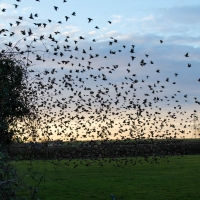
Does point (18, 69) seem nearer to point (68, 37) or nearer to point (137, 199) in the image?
point (68, 37)

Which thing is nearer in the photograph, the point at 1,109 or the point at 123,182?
the point at 1,109

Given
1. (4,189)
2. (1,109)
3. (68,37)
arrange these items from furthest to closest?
1. (68,37)
2. (1,109)
3. (4,189)

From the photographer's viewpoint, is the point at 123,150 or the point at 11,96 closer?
the point at 11,96

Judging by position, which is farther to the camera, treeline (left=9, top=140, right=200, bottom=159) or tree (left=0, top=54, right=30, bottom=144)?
treeline (left=9, top=140, right=200, bottom=159)

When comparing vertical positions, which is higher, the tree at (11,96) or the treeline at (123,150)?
the tree at (11,96)

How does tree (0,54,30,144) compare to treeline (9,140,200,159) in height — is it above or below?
above

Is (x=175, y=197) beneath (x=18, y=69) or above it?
beneath

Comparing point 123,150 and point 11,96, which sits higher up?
point 11,96

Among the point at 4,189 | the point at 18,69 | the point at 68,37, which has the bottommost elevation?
the point at 4,189

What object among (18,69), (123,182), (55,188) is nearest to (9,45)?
(18,69)

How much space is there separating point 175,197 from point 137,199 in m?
2.66

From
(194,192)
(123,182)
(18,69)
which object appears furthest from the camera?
(123,182)

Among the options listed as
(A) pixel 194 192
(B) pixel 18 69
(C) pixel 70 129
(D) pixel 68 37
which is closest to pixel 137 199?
(A) pixel 194 192

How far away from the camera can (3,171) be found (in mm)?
12547
